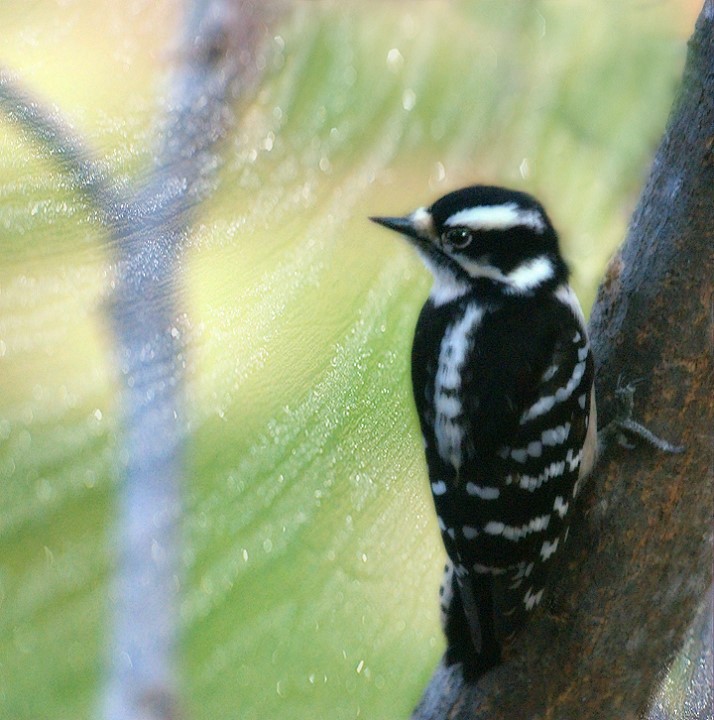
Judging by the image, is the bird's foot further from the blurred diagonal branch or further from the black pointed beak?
the blurred diagonal branch

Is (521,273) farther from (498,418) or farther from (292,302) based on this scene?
(292,302)

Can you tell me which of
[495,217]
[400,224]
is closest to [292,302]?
[400,224]

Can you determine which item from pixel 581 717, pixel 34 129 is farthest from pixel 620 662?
pixel 34 129

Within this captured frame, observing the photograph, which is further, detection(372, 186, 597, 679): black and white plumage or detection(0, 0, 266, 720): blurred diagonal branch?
detection(372, 186, 597, 679): black and white plumage

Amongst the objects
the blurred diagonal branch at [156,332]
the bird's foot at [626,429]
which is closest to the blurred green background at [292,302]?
the blurred diagonal branch at [156,332]

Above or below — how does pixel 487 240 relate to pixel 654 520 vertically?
above

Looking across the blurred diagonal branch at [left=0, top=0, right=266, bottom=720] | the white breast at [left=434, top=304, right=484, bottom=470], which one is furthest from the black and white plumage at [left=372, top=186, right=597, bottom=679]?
the blurred diagonal branch at [left=0, top=0, right=266, bottom=720]

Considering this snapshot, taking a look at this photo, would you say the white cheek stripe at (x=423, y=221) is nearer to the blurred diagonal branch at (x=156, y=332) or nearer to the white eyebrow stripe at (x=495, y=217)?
the white eyebrow stripe at (x=495, y=217)

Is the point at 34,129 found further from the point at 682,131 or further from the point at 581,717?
the point at 581,717
